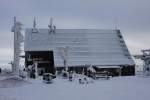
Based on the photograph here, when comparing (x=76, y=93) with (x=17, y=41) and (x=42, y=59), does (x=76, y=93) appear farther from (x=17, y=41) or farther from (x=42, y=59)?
(x=42, y=59)

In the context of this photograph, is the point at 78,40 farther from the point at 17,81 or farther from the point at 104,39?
the point at 17,81

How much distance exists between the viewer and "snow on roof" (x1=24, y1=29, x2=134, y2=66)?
6038cm

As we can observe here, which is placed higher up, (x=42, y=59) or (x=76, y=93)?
(x=42, y=59)

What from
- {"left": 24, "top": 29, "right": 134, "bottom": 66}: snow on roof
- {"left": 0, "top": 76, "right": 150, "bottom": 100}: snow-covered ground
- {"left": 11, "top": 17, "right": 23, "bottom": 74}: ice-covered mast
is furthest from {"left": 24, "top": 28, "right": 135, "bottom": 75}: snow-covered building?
{"left": 0, "top": 76, "right": 150, "bottom": 100}: snow-covered ground

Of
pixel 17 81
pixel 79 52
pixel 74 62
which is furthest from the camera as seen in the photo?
pixel 79 52

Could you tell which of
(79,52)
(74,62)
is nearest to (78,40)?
(79,52)

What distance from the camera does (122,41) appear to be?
6688 centimetres

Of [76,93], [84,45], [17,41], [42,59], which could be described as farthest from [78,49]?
[76,93]

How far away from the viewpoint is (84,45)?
65.0 meters

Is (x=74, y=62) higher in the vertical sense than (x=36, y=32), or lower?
lower

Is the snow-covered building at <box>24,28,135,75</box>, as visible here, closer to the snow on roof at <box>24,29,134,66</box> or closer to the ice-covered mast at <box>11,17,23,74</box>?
the snow on roof at <box>24,29,134,66</box>

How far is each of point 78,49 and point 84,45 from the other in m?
2.04

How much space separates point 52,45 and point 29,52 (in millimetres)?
4815

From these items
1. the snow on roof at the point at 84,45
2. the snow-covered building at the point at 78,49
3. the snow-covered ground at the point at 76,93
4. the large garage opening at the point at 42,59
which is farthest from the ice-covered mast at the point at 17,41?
the large garage opening at the point at 42,59
